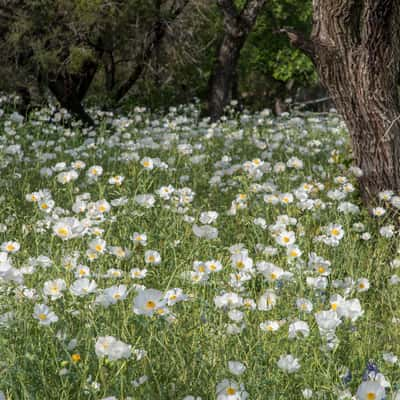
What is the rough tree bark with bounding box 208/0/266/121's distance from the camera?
1156cm

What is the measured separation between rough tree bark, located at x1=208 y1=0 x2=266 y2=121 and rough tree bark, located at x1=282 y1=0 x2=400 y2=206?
7072 millimetres

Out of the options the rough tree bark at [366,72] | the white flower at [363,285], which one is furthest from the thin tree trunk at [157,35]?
the white flower at [363,285]

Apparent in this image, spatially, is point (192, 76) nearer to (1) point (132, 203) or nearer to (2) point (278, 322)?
(1) point (132, 203)

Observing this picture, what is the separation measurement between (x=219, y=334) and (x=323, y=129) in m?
6.00

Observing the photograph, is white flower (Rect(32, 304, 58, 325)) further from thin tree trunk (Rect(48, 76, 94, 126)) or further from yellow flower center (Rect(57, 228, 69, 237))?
thin tree trunk (Rect(48, 76, 94, 126))

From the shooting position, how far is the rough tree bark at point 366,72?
14.7ft

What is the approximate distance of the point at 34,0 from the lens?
29.7ft

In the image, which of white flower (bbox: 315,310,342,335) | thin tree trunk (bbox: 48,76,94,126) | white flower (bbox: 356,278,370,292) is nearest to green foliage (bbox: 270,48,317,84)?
thin tree trunk (bbox: 48,76,94,126)

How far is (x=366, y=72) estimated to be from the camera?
456cm

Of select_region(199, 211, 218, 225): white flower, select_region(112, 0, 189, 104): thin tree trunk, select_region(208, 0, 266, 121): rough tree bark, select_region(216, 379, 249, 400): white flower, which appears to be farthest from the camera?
select_region(208, 0, 266, 121): rough tree bark

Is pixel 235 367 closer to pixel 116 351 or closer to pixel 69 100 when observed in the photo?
pixel 116 351

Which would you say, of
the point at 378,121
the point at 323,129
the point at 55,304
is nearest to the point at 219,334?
the point at 55,304

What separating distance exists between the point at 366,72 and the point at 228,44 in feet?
25.2

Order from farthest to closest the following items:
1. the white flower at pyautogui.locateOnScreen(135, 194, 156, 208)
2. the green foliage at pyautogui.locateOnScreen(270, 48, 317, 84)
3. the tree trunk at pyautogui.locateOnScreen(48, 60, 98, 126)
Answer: the green foliage at pyautogui.locateOnScreen(270, 48, 317, 84) < the tree trunk at pyautogui.locateOnScreen(48, 60, 98, 126) < the white flower at pyautogui.locateOnScreen(135, 194, 156, 208)
